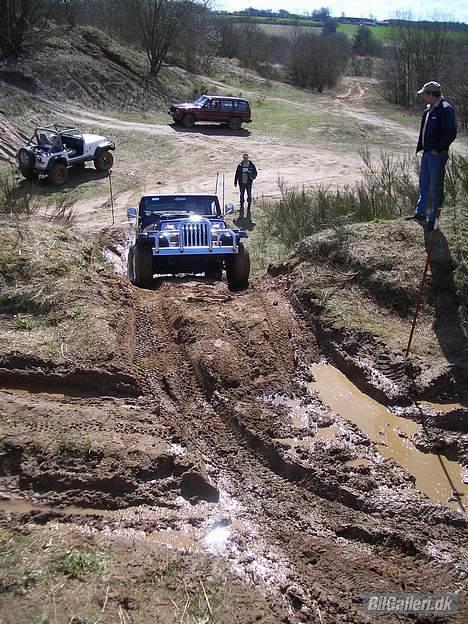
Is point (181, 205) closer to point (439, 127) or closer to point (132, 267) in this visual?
point (132, 267)

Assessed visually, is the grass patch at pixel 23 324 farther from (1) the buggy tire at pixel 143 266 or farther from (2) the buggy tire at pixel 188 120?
(2) the buggy tire at pixel 188 120

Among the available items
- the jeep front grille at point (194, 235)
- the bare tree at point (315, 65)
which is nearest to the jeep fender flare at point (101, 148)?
the jeep front grille at point (194, 235)

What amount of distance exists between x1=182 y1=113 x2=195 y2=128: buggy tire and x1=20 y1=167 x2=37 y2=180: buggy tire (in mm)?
10396

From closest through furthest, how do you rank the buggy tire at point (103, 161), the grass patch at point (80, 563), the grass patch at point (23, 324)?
the grass patch at point (80, 563) → the grass patch at point (23, 324) → the buggy tire at point (103, 161)

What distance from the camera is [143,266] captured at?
Answer: 29.6 feet

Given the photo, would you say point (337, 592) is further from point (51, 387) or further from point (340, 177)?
point (340, 177)

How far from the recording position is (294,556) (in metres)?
4.28

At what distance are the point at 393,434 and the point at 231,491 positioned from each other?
1.87 meters

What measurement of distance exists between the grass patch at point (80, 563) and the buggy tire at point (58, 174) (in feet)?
47.6

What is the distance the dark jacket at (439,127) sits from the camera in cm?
801

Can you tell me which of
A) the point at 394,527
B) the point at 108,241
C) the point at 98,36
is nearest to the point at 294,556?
the point at 394,527

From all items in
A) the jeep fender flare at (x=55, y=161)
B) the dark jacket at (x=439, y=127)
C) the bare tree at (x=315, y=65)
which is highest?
Answer: the bare tree at (x=315, y=65)

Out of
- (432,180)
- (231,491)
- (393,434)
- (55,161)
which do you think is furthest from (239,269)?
(55,161)

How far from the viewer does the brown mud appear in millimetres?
4039
